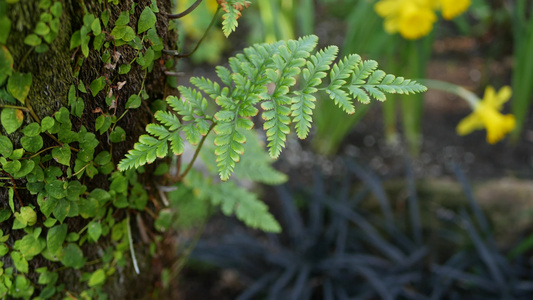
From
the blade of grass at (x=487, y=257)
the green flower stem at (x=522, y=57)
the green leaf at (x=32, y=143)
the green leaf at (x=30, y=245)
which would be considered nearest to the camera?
the green leaf at (x=32, y=143)

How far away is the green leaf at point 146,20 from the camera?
630 mm

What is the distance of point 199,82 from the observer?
72 cm

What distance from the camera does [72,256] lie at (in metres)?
0.77

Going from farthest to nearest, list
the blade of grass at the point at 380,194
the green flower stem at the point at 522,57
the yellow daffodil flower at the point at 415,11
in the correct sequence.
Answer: the green flower stem at the point at 522,57 → the blade of grass at the point at 380,194 → the yellow daffodil flower at the point at 415,11

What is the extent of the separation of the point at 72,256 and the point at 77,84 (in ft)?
1.02

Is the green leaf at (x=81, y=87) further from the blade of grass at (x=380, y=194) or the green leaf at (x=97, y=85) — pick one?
the blade of grass at (x=380, y=194)

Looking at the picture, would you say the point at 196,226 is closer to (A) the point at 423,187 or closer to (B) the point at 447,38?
(A) the point at 423,187

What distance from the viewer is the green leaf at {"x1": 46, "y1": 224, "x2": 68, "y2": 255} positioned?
2.35 feet

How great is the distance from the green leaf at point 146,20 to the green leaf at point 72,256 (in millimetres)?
378

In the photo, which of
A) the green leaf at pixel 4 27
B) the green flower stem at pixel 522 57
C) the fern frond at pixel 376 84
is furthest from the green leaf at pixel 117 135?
the green flower stem at pixel 522 57

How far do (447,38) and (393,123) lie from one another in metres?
0.98

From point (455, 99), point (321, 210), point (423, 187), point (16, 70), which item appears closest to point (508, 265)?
point (423, 187)

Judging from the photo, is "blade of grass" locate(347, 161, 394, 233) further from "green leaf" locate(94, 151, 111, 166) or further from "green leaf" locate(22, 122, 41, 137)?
"green leaf" locate(22, 122, 41, 137)

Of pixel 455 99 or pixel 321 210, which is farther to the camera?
pixel 455 99
